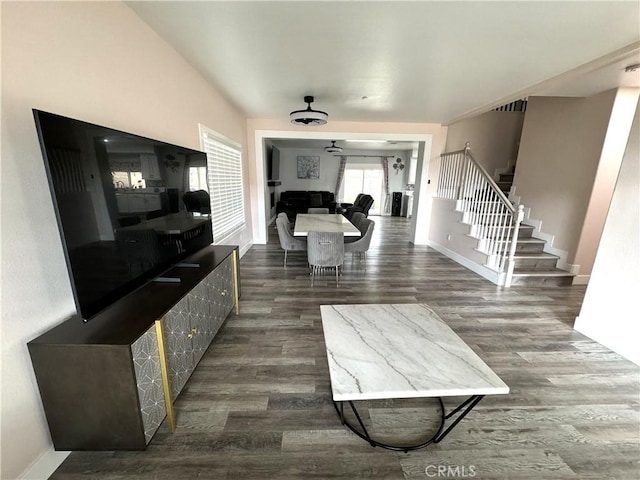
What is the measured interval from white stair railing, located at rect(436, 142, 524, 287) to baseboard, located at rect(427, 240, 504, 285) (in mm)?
84

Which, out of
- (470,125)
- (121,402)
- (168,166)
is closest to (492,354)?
(121,402)

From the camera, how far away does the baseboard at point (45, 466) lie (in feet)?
3.82

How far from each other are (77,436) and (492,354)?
2.83 metres

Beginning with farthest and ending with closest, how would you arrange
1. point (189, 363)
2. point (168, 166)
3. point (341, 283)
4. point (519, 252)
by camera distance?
point (519, 252) → point (341, 283) → point (168, 166) → point (189, 363)

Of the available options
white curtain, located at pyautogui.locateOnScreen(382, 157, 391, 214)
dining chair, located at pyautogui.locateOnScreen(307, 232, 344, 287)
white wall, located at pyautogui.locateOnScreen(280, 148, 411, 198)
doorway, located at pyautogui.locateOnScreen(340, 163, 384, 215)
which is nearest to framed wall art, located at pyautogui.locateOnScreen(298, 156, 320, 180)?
white wall, located at pyautogui.locateOnScreen(280, 148, 411, 198)

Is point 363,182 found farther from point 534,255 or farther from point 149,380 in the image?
point 149,380

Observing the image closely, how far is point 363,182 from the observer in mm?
10531

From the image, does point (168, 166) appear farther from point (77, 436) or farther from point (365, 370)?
point (365, 370)

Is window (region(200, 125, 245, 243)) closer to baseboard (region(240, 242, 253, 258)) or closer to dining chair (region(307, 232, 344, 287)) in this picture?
baseboard (region(240, 242, 253, 258))

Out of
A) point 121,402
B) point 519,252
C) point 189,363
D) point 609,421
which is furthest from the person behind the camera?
point 519,252

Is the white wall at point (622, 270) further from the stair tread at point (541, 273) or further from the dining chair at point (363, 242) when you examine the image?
the dining chair at point (363, 242)

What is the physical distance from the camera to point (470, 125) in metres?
5.51

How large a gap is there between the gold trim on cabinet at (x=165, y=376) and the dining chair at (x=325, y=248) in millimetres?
2254

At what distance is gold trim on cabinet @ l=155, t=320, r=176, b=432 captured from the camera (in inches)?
52.9
